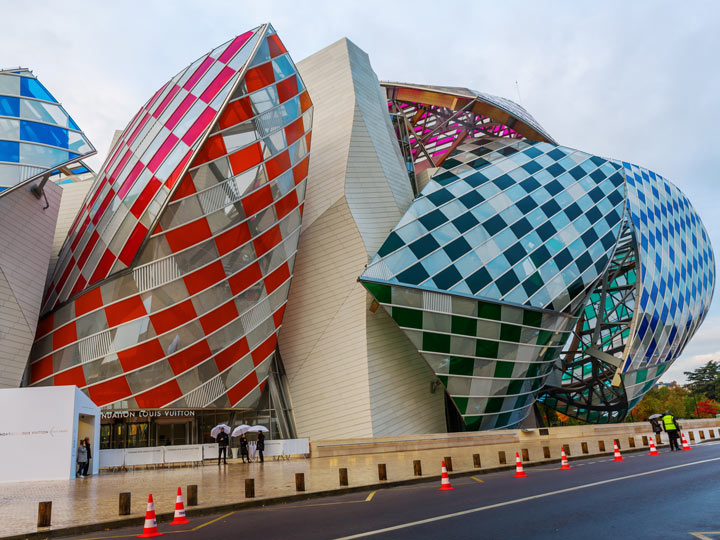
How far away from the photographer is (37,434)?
1925cm

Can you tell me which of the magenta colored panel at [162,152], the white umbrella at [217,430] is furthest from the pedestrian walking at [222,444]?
the magenta colored panel at [162,152]

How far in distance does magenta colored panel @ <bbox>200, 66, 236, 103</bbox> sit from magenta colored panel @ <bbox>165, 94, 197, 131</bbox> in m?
0.78

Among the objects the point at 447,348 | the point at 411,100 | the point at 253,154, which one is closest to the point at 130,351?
the point at 253,154

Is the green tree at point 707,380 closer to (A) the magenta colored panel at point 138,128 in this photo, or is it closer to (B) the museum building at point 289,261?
(B) the museum building at point 289,261

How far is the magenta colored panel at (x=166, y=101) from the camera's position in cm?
2880

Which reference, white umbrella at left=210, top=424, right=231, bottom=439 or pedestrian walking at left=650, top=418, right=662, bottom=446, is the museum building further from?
pedestrian walking at left=650, top=418, right=662, bottom=446

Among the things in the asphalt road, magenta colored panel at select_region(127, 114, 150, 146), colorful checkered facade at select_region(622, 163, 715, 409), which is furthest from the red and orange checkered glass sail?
colorful checkered facade at select_region(622, 163, 715, 409)

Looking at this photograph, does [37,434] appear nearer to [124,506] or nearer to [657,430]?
[124,506]

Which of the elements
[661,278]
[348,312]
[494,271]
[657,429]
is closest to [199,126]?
[348,312]

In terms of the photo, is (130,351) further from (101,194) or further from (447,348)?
(447,348)

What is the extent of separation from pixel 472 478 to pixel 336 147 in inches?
885

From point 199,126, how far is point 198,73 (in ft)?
14.6

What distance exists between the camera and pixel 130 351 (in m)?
25.2

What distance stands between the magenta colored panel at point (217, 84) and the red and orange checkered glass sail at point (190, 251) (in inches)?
2.8
